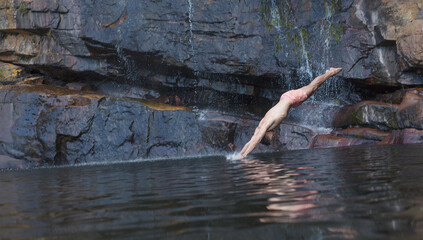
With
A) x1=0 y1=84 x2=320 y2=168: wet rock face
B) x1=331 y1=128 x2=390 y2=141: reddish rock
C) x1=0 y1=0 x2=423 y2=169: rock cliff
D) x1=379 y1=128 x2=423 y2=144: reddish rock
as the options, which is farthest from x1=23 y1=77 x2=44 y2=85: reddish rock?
x1=379 y1=128 x2=423 y2=144: reddish rock

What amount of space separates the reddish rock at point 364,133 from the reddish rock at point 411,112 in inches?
26.7

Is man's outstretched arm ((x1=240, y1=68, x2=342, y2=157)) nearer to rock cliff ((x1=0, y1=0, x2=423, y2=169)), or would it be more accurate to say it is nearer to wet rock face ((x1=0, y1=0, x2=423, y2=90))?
rock cliff ((x1=0, y1=0, x2=423, y2=169))

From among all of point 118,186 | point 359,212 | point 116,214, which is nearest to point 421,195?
point 359,212

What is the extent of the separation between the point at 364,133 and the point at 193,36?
727cm

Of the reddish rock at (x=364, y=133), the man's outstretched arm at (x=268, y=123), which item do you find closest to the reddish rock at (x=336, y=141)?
the reddish rock at (x=364, y=133)

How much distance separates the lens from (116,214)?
2.98m

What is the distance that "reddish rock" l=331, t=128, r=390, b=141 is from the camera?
1219cm

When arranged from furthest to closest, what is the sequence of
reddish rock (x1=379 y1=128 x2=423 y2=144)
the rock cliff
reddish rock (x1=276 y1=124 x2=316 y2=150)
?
reddish rock (x1=276 y1=124 x2=316 y2=150) → the rock cliff → reddish rock (x1=379 y1=128 x2=423 y2=144)

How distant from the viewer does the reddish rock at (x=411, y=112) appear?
11.8 m

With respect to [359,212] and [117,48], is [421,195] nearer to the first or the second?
[359,212]

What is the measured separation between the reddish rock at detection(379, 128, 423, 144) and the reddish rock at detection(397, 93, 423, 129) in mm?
468

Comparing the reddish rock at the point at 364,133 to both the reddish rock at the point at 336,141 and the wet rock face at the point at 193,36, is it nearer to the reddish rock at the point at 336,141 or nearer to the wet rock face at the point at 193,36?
the reddish rock at the point at 336,141

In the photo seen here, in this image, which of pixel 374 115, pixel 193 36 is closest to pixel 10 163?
pixel 193 36

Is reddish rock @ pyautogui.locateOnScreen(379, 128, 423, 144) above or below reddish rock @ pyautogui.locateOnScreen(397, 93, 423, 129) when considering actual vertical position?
below
